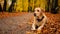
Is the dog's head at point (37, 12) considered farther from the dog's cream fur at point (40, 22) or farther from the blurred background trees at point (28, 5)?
the blurred background trees at point (28, 5)

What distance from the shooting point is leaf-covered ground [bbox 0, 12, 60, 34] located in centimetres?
261

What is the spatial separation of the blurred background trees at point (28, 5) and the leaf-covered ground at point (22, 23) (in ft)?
0.27

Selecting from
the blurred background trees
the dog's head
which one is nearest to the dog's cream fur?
the dog's head

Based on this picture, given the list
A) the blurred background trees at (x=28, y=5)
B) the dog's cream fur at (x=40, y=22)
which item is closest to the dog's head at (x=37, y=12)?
the dog's cream fur at (x=40, y=22)

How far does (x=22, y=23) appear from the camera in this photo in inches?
108

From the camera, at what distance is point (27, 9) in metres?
2.77

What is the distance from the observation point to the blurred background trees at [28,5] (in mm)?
2701

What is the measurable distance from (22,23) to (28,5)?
13.6 inches

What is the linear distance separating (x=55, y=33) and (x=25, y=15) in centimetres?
62

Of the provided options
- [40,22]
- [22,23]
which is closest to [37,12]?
[40,22]

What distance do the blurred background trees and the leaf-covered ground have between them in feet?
0.27

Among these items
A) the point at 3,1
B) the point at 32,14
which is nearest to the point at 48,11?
the point at 32,14

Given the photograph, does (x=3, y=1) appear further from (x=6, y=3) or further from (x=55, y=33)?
(x=55, y=33)

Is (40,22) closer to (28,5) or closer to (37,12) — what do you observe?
(37,12)
